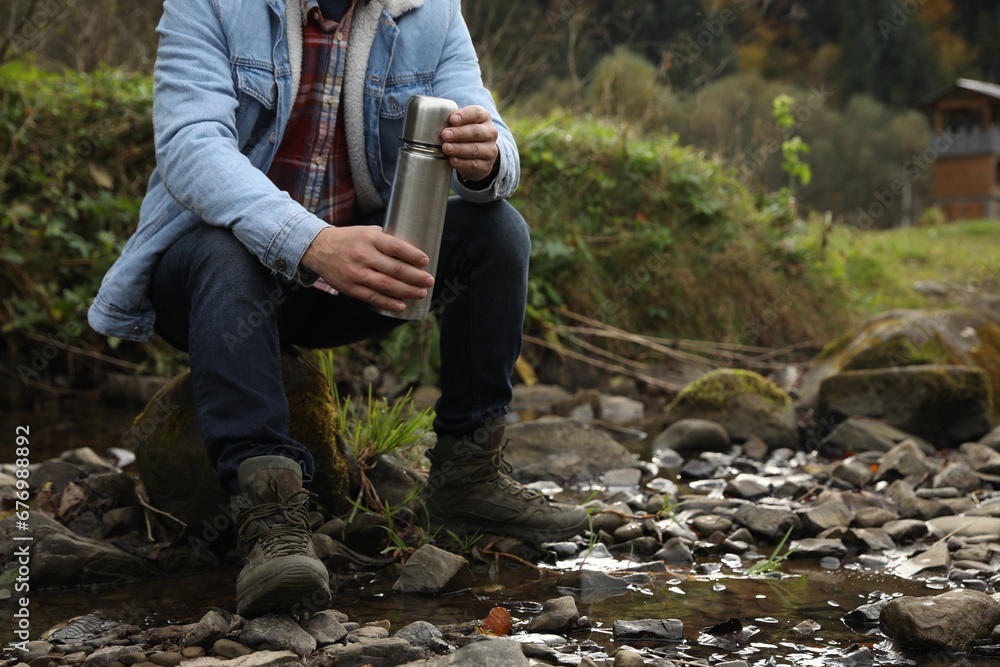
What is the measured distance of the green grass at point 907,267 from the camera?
7773 millimetres

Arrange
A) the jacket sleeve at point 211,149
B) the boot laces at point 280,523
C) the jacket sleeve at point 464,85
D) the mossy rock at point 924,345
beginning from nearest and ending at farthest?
1. the boot laces at point 280,523
2. the jacket sleeve at point 211,149
3. the jacket sleeve at point 464,85
4. the mossy rock at point 924,345

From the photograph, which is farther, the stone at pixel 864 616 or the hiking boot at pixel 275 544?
the stone at pixel 864 616

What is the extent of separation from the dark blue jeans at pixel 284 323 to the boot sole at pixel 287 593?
0.80 feet

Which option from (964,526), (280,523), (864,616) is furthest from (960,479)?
(280,523)

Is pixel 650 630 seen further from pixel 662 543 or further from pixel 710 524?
pixel 710 524

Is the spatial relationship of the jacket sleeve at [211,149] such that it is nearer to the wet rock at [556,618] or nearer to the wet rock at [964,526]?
the wet rock at [556,618]

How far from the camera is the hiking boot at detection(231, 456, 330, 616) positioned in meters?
1.87

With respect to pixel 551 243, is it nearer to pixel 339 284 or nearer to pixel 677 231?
pixel 677 231

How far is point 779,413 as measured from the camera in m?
4.28

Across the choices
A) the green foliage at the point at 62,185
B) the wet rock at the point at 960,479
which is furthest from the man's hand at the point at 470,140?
the green foliage at the point at 62,185

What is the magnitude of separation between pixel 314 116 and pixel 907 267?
30.4 ft

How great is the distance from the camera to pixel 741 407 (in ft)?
14.2

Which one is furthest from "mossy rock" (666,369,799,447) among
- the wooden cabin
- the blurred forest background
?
the wooden cabin

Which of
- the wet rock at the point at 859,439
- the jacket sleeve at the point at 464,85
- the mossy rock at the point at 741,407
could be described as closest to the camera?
the jacket sleeve at the point at 464,85
